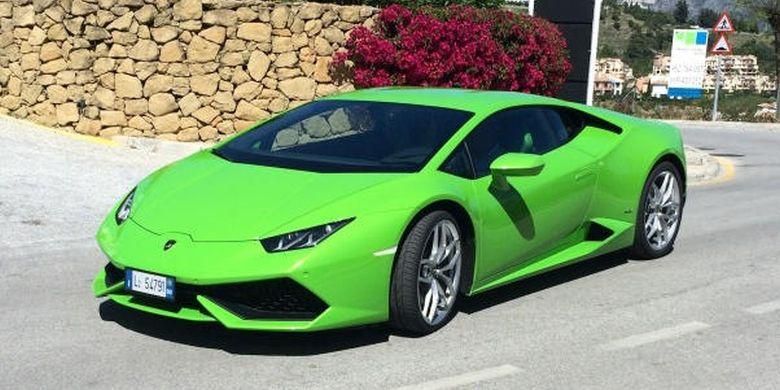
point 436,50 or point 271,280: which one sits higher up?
point 436,50

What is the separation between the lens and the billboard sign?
32.2 metres

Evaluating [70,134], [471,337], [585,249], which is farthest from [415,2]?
[471,337]

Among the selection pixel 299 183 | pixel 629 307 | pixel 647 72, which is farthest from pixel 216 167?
Result: pixel 647 72

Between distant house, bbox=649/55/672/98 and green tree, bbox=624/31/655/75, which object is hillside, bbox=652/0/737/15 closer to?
green tree, bbox=624/31/655/75

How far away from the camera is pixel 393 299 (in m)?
5.23

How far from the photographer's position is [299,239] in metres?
4.95

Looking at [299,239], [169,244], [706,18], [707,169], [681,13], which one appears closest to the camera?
[299,239]

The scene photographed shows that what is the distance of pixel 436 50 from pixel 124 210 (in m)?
8.71

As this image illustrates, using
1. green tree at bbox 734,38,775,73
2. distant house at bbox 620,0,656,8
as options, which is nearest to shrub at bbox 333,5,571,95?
green tree at bbox 734,38,775,73

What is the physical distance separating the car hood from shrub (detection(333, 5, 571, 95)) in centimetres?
807

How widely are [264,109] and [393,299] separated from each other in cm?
877

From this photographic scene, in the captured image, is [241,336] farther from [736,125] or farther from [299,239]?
[736,125]

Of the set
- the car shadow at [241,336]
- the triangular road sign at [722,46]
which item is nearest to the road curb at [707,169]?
the car shadow at [241,336]

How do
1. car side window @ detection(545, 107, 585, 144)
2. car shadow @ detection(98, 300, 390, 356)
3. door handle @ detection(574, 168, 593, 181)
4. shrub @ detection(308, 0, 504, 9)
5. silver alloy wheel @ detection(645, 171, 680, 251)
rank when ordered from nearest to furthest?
car shadow @ detection(98, 300, 390, 356) < door handle @ detection(574, 168, 593, 181) < car side window @ detection(545, 107, 585, 144) < silver alloy wheel @ detection(645, 171, 680, 251) < shrub @ detection(308, 0, 504, 9)
